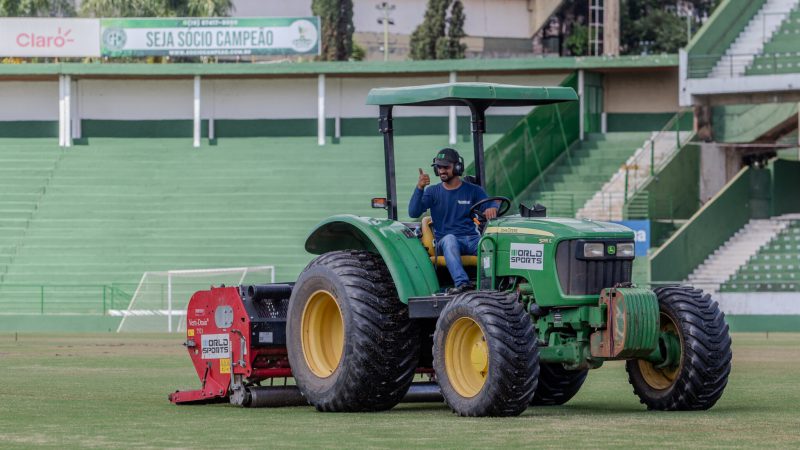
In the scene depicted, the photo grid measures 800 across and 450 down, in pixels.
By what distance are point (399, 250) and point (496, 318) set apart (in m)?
1.59

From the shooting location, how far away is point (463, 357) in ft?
42.1

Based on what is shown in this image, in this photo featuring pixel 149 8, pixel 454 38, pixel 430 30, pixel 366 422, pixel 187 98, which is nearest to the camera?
pixel 366 422

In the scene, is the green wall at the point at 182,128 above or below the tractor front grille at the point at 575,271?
above

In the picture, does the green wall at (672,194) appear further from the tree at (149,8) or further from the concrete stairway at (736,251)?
the tree at (149,8)

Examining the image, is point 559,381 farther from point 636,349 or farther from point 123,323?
point 123,323

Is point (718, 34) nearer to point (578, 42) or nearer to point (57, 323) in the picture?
point (57, 323)

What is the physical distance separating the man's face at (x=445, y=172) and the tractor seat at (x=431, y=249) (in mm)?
387

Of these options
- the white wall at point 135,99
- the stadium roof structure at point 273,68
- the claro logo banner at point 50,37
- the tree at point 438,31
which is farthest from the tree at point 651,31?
the claro logo banner at point 50,37

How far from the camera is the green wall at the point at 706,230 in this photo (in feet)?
131

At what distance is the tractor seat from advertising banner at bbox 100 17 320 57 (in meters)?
36.7

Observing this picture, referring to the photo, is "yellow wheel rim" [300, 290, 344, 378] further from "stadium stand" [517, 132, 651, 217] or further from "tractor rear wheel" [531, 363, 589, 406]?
"stadium stand" [517, 132, 651, 217]

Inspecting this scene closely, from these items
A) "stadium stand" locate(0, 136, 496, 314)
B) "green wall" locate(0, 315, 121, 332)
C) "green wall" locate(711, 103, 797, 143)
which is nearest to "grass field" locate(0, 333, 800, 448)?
"green wall" locate(0, 315, 121, 332)

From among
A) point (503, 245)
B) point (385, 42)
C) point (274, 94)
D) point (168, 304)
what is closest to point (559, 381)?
point (503, 245)

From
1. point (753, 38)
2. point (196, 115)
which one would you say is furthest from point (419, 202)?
point (196, 115)
